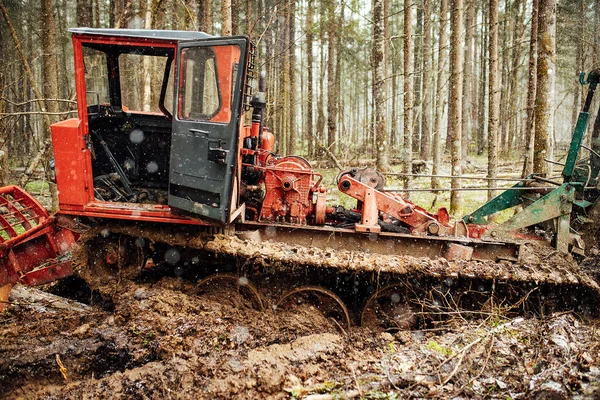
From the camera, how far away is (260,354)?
4.38m

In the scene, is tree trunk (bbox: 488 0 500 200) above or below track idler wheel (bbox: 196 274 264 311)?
above

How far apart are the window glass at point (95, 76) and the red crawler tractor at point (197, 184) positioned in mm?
18

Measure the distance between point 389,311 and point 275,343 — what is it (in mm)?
1518

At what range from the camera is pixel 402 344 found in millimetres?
4926

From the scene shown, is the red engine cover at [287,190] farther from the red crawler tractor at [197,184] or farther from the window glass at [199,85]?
the window glass at [199,85]

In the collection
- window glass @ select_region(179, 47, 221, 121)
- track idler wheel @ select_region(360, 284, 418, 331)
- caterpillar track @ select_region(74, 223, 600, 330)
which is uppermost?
window glass @ select_region(179, 47, 221, 121)

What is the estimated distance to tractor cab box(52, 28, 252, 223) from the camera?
4.57 metres

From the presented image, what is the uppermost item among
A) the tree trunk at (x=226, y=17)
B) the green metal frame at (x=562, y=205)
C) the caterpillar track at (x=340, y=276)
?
the tree trunk at (x=226, y=17)

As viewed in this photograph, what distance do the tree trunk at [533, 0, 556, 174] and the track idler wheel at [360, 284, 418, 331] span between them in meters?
3.80

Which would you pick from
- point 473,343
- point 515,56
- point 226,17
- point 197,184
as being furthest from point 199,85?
point 515,56

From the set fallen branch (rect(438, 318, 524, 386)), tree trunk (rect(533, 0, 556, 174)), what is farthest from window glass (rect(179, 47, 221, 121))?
tree trunk (rect(533, 0, 556, 174))

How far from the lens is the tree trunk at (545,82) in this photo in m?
7.36

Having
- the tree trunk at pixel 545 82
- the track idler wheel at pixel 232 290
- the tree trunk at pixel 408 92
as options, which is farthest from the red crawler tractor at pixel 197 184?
the tree trunk at pixel 408 92

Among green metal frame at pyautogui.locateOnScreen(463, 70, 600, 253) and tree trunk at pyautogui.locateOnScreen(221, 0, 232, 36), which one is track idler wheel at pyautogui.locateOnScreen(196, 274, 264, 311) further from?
tree trunk at pyautogui.locateOnScreen(221, 0, 232, 36)
